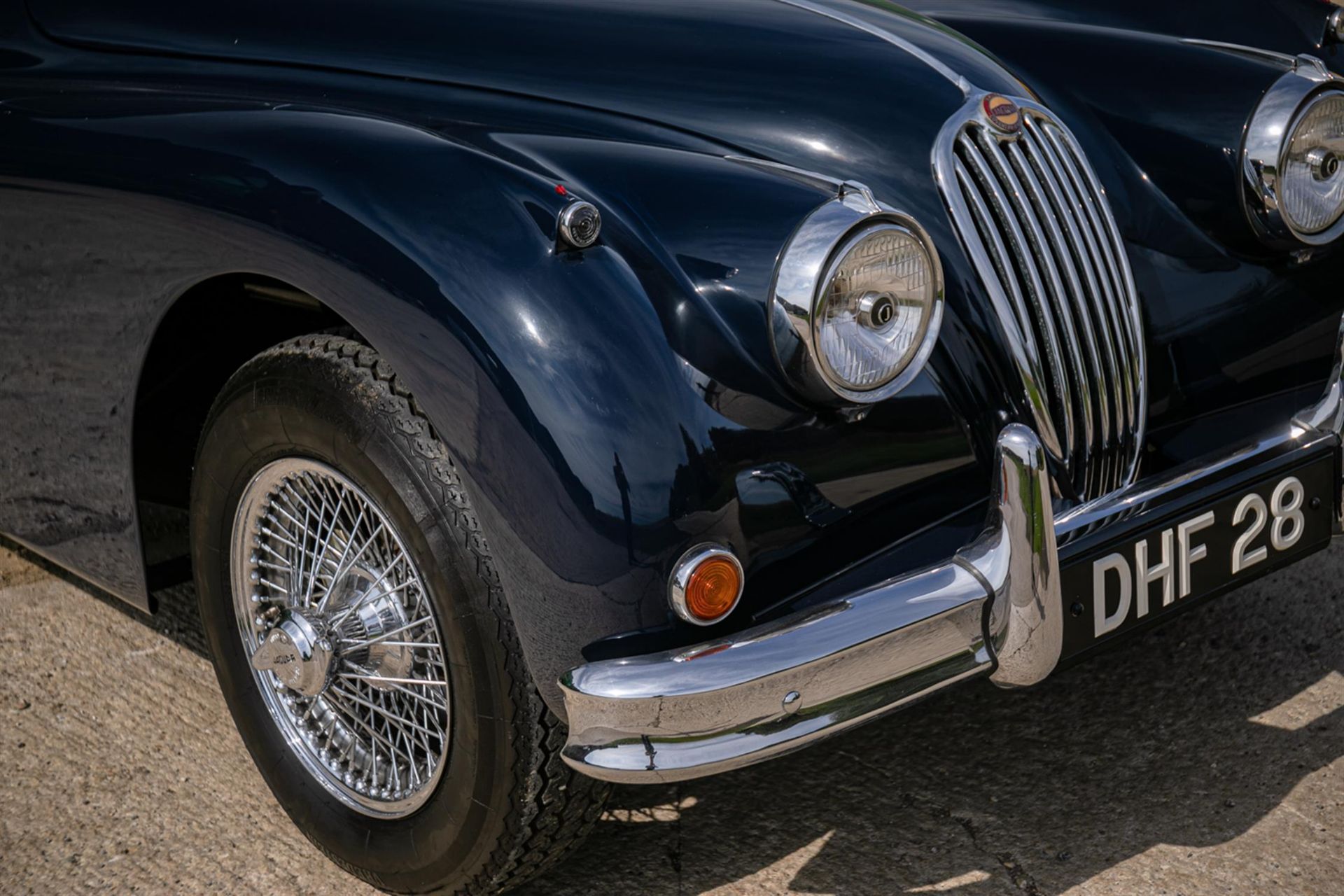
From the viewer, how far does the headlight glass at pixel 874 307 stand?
1733mm

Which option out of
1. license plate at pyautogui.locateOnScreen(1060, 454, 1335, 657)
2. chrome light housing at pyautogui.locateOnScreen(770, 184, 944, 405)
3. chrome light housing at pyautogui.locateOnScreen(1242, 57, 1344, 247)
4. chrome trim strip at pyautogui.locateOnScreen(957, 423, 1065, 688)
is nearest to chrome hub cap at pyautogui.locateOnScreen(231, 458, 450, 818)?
chrome light housing at pyautogui.locateOnScreen(770, 184, 944, 405)

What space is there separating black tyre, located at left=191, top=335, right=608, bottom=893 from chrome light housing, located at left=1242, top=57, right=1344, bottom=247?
4.77 ft

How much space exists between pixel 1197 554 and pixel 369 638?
1200 millimetres

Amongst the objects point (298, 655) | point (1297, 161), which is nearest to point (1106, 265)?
Answer: point (1297, 161)

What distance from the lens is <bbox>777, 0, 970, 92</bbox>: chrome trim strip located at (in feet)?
7.29

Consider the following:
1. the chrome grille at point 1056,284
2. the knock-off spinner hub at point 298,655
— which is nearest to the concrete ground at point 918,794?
the knock-off spinner hub at point 298,655

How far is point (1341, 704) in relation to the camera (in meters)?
2.50

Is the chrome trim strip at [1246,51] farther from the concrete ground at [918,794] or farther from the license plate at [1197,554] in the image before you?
the concrete ground at [918,794]

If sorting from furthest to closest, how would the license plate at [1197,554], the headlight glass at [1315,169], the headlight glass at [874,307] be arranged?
1. the headlight glass at [1315,169]
2. the license plate at [1197,554]
3. the headlight glass at [874,307]

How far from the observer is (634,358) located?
1687mm

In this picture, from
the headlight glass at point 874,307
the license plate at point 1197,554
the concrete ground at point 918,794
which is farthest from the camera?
the concrete ground at point 918,794

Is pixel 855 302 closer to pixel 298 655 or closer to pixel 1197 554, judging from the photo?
pixel 1197 554

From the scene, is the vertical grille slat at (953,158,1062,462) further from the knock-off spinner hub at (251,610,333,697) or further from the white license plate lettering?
the knock-off spinner hub at (251,610,333,697)

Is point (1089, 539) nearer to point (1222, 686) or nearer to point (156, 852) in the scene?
point (1222, 686)
